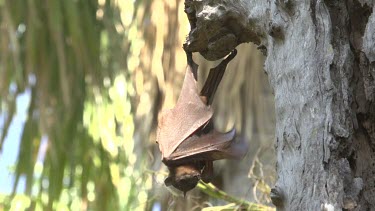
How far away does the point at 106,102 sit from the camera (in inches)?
70.9

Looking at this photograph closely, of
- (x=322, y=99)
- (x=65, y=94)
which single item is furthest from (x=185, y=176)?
(x=65, y=94)

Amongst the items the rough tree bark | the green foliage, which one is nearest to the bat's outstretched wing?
the rough tree bark

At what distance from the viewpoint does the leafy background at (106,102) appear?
1662 mm

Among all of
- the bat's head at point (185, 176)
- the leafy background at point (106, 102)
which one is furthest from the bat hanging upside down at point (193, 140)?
the leafy background at point (106, 102)

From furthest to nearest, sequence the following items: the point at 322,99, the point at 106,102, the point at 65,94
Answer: the point at 106,102
the point at 65,94
the point at 322,99

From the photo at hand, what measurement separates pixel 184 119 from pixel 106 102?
0.85 m

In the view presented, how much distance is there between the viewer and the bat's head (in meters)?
0.93

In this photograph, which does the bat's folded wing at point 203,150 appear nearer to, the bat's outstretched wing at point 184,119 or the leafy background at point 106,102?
the bat's outstretched wing at point 184,119

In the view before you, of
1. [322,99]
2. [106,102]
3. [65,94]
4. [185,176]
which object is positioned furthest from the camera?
[106,102]

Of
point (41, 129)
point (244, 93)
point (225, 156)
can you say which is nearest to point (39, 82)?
point (41, 129)

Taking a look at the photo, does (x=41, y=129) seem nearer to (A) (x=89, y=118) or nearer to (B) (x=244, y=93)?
(A) (x=89, y=118)

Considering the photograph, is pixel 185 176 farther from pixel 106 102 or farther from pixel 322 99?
pixel 106 102

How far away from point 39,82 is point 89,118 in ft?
0.52

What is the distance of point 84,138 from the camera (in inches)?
68.2
